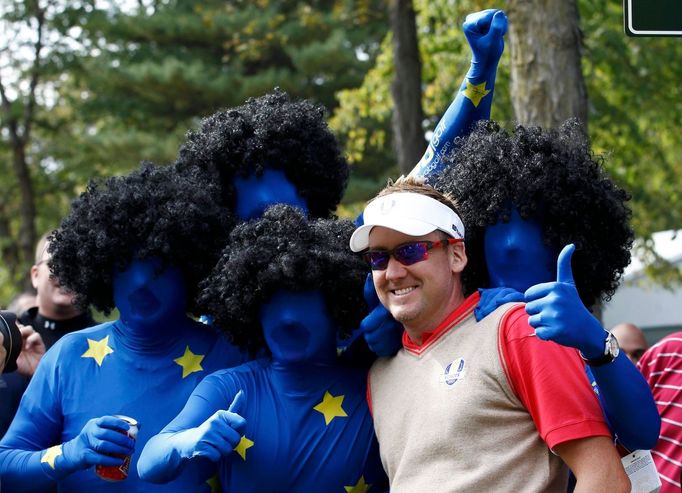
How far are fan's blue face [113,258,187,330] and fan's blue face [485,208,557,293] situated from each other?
1.09 metres

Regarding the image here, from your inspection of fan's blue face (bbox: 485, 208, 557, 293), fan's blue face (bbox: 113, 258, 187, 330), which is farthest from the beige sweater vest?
fan's blue face (bbox: 113, 258, 187, 330)

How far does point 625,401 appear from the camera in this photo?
2812 millimetres

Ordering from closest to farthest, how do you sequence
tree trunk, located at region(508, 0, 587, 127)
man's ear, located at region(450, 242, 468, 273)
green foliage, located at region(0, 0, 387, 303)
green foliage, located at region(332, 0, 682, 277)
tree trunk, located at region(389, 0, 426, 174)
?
1. man's ear, located at region(450, 242, 468, 273)
2. tree trunk, located at region(508, 0, 587, 127)
3. tree trunk, located at region(389, 0, 426, 174)
4. green foliage, located at region(332, 0, 682, 277)
5. green foliage, located at region(0, 0, 387, 303)

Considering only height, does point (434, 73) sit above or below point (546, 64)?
above

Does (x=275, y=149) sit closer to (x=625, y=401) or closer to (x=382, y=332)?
(x=382, y=332)

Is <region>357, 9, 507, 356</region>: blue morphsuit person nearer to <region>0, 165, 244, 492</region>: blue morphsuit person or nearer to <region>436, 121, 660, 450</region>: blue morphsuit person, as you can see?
<region>436, 121, 660, 450</region>: blue morphsuit person

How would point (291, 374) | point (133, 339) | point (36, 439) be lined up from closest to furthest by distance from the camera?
point (291, 374), point (36, 439), point (133, 339)

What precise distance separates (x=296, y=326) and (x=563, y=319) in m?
0.97

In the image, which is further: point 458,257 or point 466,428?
point 458,257

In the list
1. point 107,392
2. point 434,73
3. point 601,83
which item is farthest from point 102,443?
point 601,83

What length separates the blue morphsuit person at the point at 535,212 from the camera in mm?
3312

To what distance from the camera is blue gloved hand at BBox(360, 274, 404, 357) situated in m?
3.31

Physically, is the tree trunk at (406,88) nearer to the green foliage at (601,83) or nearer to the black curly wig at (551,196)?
the green foliage at (601,83)

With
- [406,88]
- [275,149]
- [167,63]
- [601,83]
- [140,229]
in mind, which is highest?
[167,63]
